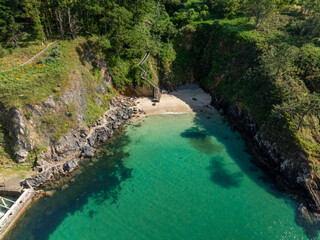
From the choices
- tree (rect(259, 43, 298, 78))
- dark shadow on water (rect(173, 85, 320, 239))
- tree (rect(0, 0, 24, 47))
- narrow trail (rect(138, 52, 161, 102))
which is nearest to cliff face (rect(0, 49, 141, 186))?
narrow trail (rect(138, 52, 161, 102))

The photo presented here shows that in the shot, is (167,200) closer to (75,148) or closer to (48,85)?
(75,148)

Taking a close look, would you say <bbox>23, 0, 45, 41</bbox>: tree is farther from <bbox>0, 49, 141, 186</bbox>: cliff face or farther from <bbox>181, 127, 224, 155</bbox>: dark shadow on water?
<bbox>181, 127, 224, 155</bbox>: dark shadow on water

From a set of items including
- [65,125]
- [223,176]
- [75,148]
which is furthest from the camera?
[75,148]

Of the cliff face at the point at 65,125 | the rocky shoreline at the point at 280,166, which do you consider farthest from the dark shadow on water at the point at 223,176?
the cliff face at the point at 65,125

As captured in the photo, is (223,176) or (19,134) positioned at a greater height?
(19,134)

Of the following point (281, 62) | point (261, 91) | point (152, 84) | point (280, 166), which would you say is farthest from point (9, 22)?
point (280, 166)

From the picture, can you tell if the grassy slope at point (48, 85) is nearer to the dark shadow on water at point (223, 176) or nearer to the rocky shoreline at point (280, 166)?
the dark shadow on water at point (223, 176)
